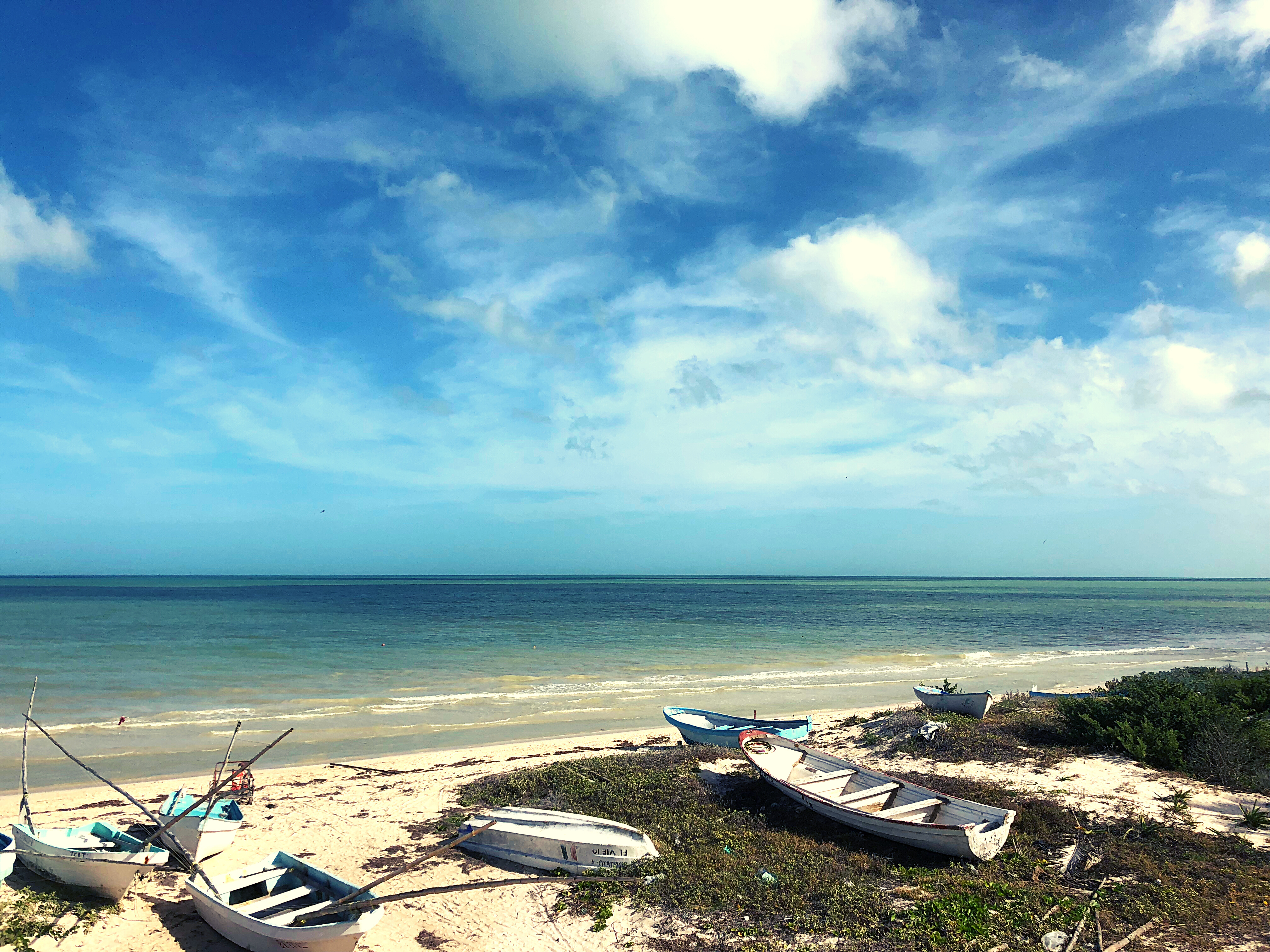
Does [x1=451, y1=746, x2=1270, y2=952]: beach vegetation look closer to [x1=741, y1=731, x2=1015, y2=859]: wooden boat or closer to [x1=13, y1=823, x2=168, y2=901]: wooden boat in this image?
[x1=741, y1=731, x2=1015, y2=859]: wooden boat

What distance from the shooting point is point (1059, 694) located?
2430cm

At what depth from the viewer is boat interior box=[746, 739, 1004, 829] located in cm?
1127

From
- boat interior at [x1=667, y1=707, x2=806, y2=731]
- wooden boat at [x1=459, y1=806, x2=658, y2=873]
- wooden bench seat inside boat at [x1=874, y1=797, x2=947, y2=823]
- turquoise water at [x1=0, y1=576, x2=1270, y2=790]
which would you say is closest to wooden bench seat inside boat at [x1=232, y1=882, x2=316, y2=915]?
wooden boat at [x1=459, y1=806, x2=658, y2=873]

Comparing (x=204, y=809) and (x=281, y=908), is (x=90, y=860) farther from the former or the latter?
(x=281, y=908)

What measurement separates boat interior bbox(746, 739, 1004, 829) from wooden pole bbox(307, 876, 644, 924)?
415 centimetres

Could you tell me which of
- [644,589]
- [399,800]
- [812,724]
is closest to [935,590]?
[644,589]

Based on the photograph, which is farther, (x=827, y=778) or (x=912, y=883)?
(x=827, y=778)

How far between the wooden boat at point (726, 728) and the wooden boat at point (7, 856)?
47.2ft

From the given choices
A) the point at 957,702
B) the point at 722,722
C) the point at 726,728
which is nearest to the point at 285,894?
the point at 726,728

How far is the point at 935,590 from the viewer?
15888 cm

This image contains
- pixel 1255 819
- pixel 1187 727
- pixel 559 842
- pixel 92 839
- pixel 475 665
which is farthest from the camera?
pixel 475 665

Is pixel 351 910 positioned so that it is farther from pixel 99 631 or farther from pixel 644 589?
pixel 644 589

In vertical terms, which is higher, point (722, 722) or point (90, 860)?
point (90, 860)

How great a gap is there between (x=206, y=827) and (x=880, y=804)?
1213 cm
